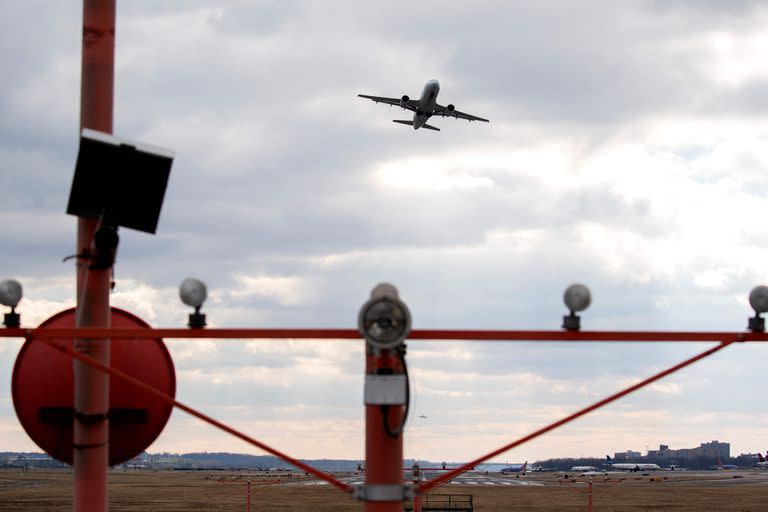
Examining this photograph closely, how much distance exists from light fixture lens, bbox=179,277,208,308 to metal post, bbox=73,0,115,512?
7.65 ft

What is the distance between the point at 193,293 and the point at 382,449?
84.3 inches

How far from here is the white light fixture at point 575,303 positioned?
8734 millimetres

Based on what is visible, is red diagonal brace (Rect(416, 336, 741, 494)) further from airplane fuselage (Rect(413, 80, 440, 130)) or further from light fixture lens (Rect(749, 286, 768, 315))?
airplane fuselage (Rect(413, 80, 440, 130))

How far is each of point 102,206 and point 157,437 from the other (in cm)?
311

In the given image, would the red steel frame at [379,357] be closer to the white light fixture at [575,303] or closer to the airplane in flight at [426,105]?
the white light fixture at [575,303]

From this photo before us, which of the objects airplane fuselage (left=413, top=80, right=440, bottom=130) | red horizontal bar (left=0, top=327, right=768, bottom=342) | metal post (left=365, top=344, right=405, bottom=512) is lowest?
metal post (left=365, top=344, right=405, bottom=512)

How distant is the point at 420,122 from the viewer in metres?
85.3

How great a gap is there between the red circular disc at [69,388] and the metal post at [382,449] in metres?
3.98

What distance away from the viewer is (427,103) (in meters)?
81.5

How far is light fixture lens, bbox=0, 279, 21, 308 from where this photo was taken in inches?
366

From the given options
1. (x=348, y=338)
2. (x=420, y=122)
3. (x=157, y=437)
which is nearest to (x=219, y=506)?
(x=420, y=122)

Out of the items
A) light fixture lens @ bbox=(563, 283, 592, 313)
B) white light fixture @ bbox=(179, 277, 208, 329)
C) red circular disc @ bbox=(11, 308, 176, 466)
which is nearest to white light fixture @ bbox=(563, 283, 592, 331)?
light fixture lens @ bbox=(563, 283, 592, 313)

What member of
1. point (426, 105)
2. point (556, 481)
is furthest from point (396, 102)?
point (556, 481)

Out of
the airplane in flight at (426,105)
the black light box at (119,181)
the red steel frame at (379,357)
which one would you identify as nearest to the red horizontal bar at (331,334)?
the red steel frame at (379,357)
